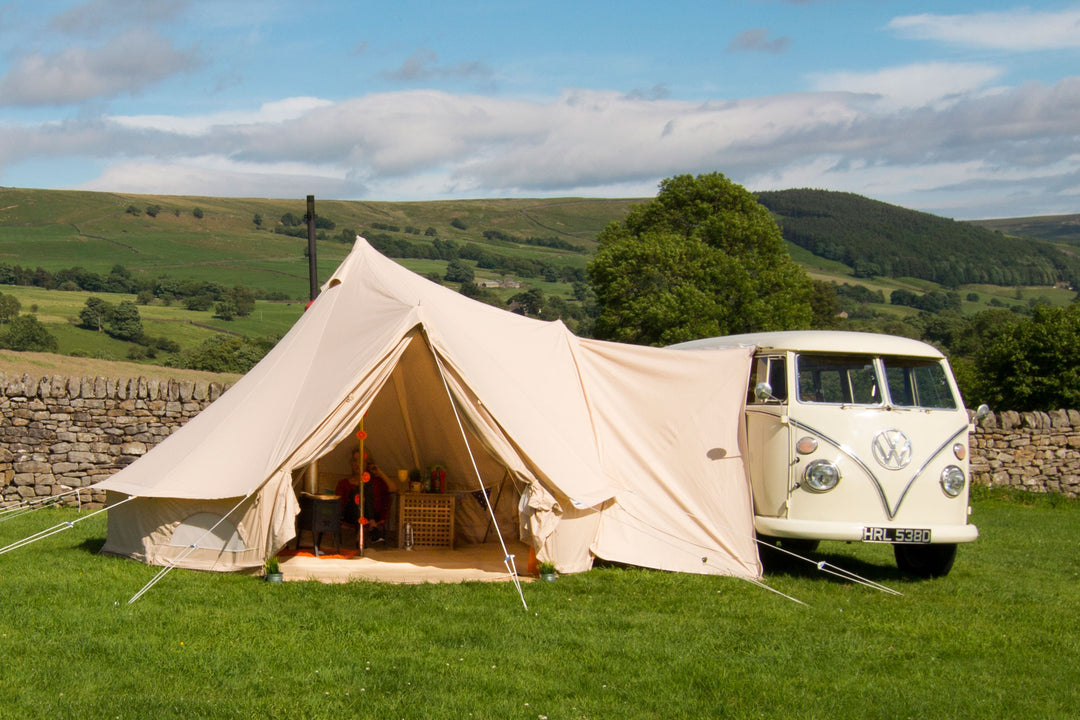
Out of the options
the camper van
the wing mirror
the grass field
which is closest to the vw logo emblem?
the camper van

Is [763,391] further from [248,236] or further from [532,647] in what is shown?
[248,236]

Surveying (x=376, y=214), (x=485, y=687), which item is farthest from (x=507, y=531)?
(x=376, y=214)

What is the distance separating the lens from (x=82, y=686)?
211 inches

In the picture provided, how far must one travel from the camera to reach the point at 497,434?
838 centimetres

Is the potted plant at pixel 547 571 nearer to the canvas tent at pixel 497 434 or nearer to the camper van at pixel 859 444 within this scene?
the canvas tent at pixel 497 434

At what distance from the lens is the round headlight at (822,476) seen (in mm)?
8375

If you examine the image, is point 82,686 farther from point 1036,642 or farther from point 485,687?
point 1036,642

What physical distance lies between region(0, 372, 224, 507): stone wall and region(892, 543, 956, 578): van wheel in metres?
9.31

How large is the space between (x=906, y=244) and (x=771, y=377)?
8921cm

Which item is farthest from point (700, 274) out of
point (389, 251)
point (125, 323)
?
point (389, 251)

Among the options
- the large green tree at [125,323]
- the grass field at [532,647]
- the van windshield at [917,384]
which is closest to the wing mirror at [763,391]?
the van windshield at [917,384]

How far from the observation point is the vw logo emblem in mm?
8469

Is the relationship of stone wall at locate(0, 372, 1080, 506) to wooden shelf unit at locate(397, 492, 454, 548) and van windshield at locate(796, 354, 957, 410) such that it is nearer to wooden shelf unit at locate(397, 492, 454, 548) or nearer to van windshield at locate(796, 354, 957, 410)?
wooden shelf unit at locate(397, 492, 454, 548)

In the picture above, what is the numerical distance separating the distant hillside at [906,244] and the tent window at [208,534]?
280 feet
